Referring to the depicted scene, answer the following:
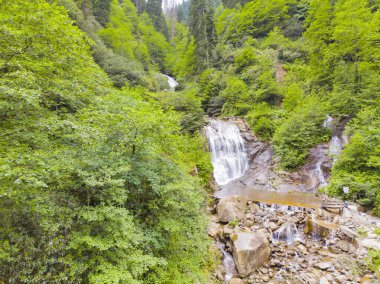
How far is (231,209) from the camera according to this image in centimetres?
1025

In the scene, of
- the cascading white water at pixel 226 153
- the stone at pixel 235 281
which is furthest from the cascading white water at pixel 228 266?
the cascading white water at pixel 226 153

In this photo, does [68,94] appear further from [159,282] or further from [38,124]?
[159,282]

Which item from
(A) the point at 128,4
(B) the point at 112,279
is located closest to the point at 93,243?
(B) the point at 112,279

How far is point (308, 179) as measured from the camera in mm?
14352

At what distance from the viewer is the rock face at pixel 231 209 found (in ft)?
33.2

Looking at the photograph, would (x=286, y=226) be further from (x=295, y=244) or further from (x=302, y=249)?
(x=302, y=249)

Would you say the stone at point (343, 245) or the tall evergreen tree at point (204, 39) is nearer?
the stone at point (343, 245)

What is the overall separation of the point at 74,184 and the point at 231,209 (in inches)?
298

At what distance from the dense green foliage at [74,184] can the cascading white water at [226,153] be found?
983 cm

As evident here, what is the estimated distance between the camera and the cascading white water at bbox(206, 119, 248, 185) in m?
16.9

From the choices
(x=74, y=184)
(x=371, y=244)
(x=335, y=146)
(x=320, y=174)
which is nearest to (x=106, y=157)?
(x=74, y=184)

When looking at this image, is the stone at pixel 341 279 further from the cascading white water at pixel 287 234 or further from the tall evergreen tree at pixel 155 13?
the tall evergreen tree at pixel 155 13

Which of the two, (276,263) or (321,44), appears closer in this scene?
(276,263)

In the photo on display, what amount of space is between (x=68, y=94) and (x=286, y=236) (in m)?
9.99
